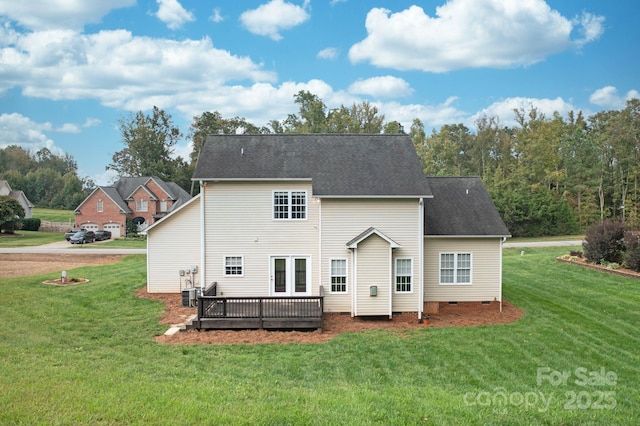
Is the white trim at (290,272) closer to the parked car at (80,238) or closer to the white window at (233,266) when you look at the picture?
the white window at (233,266)

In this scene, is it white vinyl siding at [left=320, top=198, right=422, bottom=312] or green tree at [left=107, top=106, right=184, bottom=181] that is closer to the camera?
white vinyl siding at [left=320, top=198, right=422, bottom=312]

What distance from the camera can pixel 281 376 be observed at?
384 inches

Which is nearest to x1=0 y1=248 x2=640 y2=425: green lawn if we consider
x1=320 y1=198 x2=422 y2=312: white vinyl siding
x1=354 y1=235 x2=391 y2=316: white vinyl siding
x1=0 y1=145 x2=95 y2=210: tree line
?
x1=354 y1=235 x2=391 y2=316: white vinyl siding

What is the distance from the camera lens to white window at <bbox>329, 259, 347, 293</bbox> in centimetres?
1655

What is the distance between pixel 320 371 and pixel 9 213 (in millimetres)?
48126

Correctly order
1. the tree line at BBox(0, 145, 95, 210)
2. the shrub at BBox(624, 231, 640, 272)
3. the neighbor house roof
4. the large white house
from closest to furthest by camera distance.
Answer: the large white house → the shrub at BBox(624, 231, 640, 272) → the neighbor house roof → the tree line at BBox(0, 145, 95, 210)

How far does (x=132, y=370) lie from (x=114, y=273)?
667 inches

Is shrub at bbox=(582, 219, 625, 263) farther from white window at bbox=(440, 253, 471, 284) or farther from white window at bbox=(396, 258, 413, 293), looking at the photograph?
white window at bbox=(396, 258, 413, 293)

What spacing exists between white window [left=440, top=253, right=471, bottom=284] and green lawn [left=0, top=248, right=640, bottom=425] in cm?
266

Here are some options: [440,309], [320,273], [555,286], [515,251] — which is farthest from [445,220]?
[515,251]

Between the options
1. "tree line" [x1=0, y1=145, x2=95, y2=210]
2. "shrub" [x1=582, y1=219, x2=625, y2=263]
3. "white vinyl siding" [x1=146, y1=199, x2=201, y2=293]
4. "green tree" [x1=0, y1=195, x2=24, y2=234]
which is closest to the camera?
"white vinyl siding" [x1=146, y1=199, x2=201, y2=293]

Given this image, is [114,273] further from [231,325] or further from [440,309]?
[440,309]

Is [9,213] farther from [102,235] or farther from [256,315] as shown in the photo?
[256,315]

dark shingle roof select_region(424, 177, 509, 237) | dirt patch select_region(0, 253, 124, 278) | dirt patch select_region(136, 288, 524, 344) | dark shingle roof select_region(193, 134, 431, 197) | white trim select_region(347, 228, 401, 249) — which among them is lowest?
dirt patch select_region(136, 288, 524, 344)
